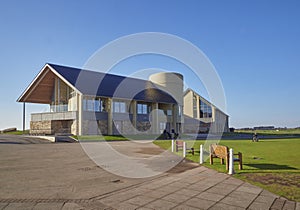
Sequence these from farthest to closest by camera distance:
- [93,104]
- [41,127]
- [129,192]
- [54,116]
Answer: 1. [41,127]
2. [54,116]
3. [93,104]
4. [129,192]

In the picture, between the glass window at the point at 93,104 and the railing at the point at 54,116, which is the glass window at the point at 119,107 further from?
the railing at the point at 54,116

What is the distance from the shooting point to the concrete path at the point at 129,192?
17.5ft

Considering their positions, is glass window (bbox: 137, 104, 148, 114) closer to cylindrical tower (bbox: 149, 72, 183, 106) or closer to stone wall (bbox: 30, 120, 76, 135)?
cylindrical tower (bbox: 149, 72, 183, 106)

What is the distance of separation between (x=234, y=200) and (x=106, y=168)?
18.4 ft

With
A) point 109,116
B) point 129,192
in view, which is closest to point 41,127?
point 109,116

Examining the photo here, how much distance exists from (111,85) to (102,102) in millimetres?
4193

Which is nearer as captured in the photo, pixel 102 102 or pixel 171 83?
pixel 102 102

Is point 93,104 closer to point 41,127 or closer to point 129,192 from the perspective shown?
point 41,127

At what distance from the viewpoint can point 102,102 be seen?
118 ft

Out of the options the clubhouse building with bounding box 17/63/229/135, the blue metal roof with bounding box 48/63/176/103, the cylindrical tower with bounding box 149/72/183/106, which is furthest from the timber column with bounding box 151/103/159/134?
the cylindrical tower with bounding box 149/72/183/106

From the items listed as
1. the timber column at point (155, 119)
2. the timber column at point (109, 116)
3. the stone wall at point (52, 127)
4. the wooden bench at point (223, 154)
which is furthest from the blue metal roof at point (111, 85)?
the wooden bench at point (223, 154)

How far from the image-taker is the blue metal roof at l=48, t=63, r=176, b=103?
34.7m

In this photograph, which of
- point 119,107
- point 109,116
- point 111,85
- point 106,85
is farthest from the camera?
point 111,85

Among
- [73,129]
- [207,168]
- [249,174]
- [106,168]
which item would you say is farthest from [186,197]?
[73,129]
